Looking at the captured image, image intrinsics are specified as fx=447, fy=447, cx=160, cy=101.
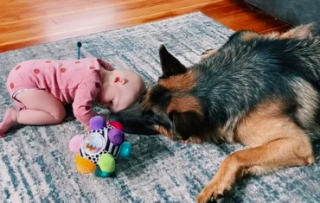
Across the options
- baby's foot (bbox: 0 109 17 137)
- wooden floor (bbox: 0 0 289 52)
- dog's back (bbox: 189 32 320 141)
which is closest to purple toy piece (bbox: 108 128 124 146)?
dog's back (bbox: 189 32 320 141)

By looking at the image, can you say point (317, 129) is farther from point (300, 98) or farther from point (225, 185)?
point (225, 185)

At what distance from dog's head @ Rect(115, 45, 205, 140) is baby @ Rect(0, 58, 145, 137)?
5.0 inches

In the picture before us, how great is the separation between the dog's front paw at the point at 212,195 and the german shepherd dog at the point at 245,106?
25 millimetres

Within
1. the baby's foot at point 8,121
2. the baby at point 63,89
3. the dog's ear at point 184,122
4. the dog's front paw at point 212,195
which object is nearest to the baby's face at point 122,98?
the baby at point 63,89

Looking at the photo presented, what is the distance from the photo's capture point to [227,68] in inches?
79.7

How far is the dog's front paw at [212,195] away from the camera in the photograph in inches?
69.8

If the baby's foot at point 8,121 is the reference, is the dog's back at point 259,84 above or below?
above

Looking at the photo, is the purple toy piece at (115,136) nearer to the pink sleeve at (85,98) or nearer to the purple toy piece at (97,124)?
the purple toy piece at (97,124)

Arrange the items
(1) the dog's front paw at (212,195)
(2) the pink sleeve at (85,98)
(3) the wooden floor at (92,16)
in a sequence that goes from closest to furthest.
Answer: (1) the dog's front paw at (212,195) < (2) the pink sleeve at (85,98) < (3) the wooden floor at (92,16)

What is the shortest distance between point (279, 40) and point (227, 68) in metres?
0.32

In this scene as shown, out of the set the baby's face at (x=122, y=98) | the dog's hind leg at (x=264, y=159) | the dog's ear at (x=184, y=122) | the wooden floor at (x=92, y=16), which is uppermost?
the dog's ear at (x=184, y=122)

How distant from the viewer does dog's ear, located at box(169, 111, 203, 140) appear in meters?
1.82

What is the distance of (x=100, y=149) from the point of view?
6.05 feet

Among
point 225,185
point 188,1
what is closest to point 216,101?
point 225,185
